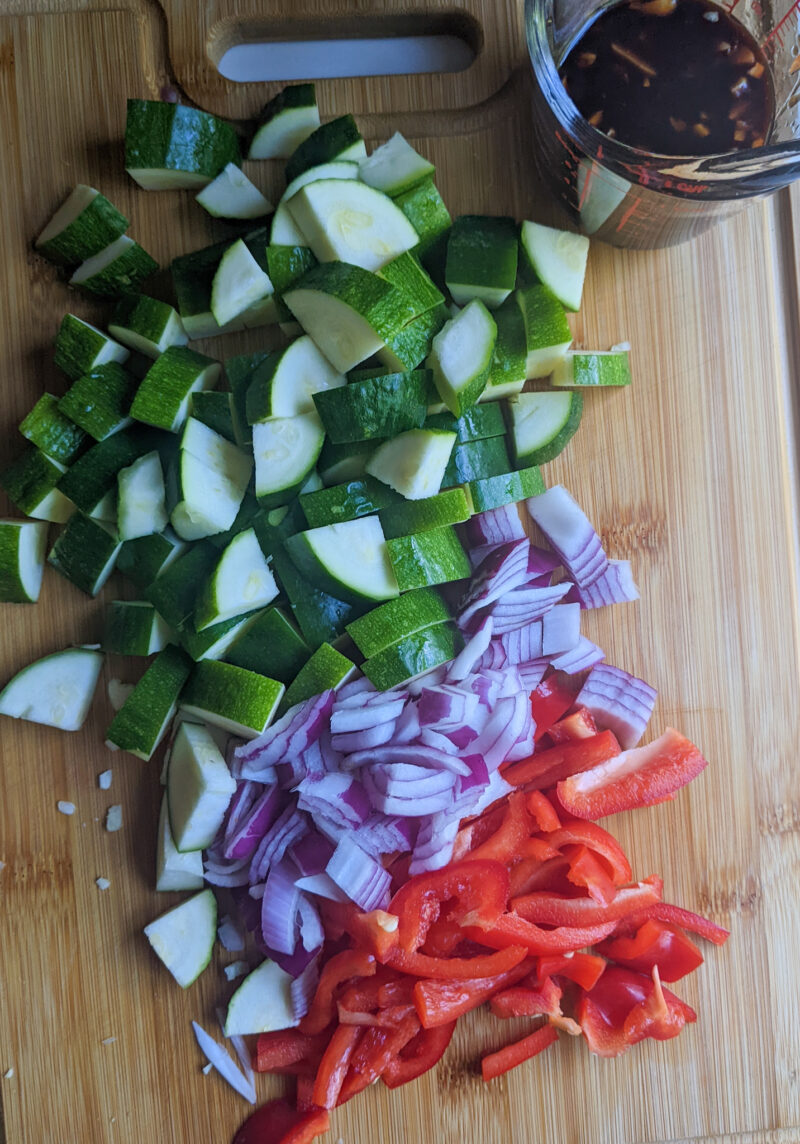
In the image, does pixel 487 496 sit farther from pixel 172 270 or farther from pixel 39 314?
pixel 39 314

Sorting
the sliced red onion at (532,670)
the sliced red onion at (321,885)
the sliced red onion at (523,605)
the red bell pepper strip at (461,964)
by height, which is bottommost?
the red bell pepper strip at (461,964)

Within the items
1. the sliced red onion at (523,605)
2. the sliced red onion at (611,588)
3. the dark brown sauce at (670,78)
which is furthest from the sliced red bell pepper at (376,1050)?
the dark brown sauce at (670,78)

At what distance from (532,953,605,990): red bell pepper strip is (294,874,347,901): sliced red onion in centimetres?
54

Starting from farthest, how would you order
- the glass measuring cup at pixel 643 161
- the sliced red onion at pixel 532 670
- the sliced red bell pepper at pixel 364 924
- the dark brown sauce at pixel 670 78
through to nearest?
the sliced red onion at pixel 532 670
the sliced red bell pepper at pixel 364 924
the dark brown sauce at pixel 670 78
the glass measuring cup at pixel 643 161

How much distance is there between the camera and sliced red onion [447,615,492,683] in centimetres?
219

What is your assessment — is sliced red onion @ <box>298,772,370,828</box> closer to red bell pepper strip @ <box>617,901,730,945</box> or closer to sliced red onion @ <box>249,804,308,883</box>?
sliced red onion @ <box>249,804,308,883</box>

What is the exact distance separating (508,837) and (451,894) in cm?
20

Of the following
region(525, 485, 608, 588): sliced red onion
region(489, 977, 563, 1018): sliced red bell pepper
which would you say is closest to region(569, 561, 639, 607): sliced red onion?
region(525, 485, 608, 588): sliced red onion

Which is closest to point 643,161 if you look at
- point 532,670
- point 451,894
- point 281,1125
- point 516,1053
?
point 532,670

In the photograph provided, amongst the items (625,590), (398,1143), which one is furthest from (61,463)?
(398,1143)

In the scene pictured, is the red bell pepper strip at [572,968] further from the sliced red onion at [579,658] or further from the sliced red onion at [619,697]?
the sliced red onion at [579,658]

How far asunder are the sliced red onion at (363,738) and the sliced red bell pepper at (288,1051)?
0.76 m

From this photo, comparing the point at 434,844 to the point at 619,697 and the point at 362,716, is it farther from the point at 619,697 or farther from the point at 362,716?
the point at 619,697

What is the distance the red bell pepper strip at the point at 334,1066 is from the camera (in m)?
2.16
